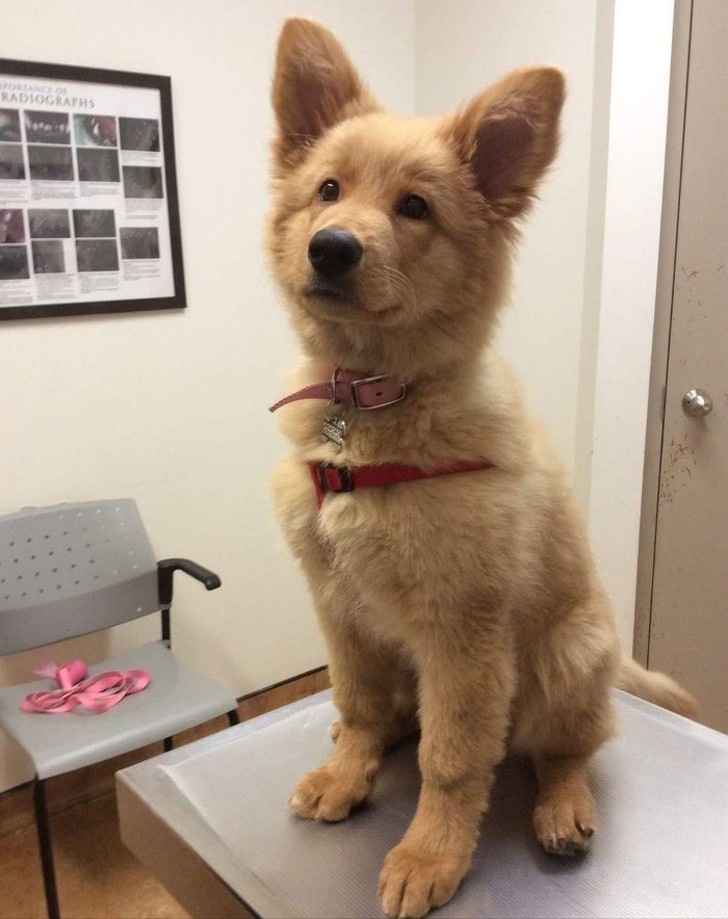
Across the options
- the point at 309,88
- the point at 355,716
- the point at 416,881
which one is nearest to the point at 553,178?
the point at 309,88

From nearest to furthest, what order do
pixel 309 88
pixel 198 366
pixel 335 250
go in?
pixel 335 250, pixel 309 88, pixel 198 366

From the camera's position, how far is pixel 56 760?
1.84 m

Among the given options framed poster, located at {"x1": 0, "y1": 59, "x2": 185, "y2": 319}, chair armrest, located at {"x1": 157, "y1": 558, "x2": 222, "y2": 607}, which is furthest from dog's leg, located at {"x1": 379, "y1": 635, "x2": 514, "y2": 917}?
framed poster, located at {"x1": 0, "y1": 59, "x2": 185, "y2": 319}

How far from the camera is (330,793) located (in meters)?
1.21

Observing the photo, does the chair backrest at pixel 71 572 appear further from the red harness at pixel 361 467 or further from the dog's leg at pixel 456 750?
the dog's leg at pixel 456 750

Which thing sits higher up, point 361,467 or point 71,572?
point 361,467

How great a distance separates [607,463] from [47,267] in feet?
6.08

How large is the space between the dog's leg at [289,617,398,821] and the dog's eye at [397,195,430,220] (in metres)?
0.65

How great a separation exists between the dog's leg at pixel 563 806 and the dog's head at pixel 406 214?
682mm

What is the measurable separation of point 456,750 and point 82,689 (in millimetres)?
1480

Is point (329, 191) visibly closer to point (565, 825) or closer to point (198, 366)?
point (565, 825)

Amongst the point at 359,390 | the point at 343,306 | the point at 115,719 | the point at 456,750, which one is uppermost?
the point at 343,306

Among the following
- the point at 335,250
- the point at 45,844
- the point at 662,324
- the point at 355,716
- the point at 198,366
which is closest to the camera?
the point at 335,250

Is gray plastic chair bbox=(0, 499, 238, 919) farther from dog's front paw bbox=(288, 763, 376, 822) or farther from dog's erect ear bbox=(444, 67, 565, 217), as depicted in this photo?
dog's erect ear bbox=(444, 67, 565, 217)
